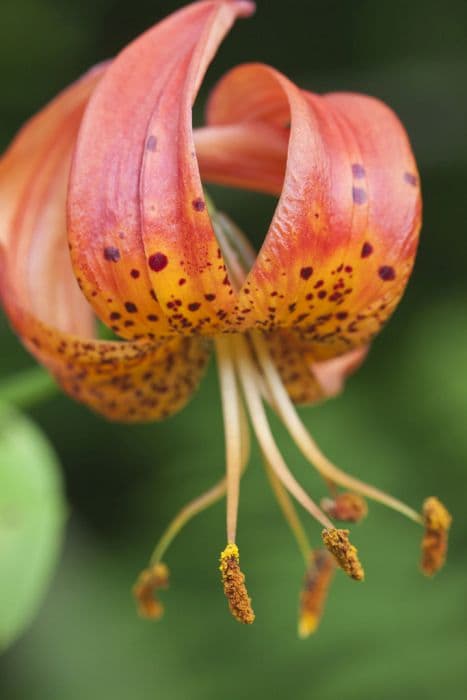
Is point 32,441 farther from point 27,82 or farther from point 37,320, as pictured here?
point 27,82

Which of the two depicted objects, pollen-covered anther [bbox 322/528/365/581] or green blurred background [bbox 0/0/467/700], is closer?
pollen-covered anther [bbox 322/528/365/581]

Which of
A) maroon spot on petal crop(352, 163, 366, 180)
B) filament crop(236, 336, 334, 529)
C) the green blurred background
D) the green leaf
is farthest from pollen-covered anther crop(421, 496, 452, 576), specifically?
the green blurred background

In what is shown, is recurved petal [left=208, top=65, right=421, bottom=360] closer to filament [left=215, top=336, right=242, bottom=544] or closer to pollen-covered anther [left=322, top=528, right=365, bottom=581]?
filament [left=215, top=336, right=242, bottom=544]

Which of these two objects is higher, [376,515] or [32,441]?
[32,441]

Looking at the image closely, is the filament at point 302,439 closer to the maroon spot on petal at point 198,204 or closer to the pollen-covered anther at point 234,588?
the pollen-covered anther at point 234,588

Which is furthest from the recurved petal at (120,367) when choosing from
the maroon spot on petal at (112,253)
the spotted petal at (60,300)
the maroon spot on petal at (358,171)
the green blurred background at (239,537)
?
the green blurred background at (239,537)

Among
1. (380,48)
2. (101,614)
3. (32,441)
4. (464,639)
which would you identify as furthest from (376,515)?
(380,48)

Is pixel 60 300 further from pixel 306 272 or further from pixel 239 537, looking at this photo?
pixel 239 537

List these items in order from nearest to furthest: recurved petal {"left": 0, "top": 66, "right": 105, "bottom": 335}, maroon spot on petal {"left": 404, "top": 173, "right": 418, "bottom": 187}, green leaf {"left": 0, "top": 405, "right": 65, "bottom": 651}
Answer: maroon spot on petal {"left": 404, "top": 173, "right": 418, "bottom": 187} < recurved petal {"left": 0, "top": 66, "right": 105, "bottom": 335} < green leaf {"left": 0, "top": 405, "right": 65, "bottom": 651}
